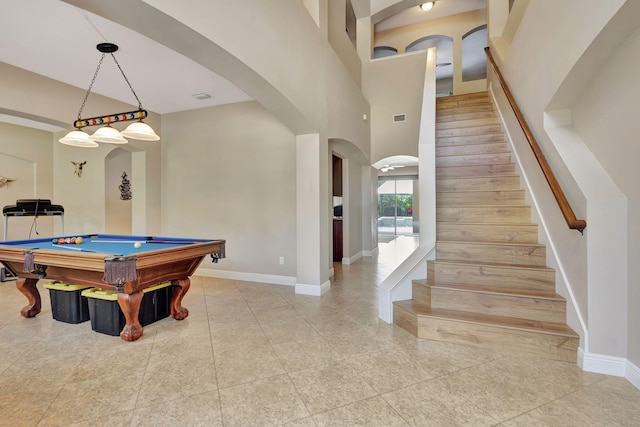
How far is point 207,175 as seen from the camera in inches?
211

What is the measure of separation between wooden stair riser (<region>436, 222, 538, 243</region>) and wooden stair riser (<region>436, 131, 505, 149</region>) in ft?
6.31

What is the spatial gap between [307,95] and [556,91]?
2571 mm

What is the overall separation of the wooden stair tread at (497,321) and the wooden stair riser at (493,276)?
33cm

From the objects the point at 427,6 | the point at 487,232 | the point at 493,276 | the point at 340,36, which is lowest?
the point at 493,276

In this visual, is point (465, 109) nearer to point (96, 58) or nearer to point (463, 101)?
point (463, 101)

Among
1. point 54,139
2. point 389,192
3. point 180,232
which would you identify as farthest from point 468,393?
point 389,192

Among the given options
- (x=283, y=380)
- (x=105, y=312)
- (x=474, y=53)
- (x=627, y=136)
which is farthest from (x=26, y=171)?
(x=474, y=53)

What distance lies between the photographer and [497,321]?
2611 mm

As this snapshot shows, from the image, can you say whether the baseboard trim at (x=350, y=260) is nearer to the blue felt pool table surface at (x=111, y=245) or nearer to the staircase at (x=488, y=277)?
the staircase at (x=488, y=277)

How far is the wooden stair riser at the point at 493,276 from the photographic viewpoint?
2782 mm

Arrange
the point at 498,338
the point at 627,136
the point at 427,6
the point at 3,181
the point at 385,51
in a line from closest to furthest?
1. the point at 627,136
2. the point at 498,338
3. the point at 3,181
4. the point at 427,6
5. the point at 385,51

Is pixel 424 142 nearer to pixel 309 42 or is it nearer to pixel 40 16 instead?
pixel 309 42

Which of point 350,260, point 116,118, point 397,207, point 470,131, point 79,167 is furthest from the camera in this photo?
point 397,207

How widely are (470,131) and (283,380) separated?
15.5ft
